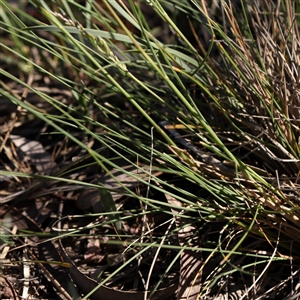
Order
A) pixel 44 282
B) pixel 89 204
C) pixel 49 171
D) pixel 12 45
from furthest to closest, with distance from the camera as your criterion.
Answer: pixel 12 45
pixel 49 171
pixel 89 204
pixel 44 282

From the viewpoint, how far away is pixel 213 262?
1.21 m

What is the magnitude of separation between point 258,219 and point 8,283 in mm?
559

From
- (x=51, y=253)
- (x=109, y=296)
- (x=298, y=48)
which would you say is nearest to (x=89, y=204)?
(x=51, y=253)

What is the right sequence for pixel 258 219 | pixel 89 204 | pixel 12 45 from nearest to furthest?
1. pixel 258 219
2. pixel 89 204
3. pixel 12 45

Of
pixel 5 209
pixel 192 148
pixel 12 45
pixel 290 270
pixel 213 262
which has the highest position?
pixel 12 45

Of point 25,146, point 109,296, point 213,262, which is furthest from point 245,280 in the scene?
point 25,146

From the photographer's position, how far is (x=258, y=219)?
1134 millimetres

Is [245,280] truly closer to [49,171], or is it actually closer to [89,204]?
[89,204]

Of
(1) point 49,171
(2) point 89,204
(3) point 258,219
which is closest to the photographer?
(3) point 258,219

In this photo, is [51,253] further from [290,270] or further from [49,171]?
[290,270]

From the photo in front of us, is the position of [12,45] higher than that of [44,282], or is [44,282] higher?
[12,45]

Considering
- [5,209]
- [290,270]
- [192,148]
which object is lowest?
[290,270]

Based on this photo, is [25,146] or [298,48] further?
[25,146]

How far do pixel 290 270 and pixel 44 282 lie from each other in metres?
0.55
